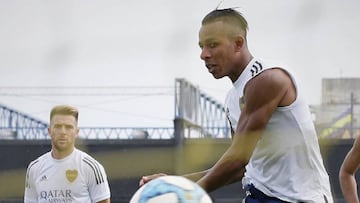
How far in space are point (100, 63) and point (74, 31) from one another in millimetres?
410

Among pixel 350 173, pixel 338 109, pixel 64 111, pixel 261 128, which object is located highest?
pixel 261 128

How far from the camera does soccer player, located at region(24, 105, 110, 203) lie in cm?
628

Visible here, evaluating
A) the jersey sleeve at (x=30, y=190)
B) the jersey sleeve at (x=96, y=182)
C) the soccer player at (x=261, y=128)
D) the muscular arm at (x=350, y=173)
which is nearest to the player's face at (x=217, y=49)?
the soccer player at (x=261, y=128)

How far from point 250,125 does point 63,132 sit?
3.28 metres

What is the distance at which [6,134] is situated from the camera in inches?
439

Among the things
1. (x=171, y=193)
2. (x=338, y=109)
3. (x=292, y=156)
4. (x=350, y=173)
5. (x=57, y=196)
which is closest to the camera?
(x=171, y=193)

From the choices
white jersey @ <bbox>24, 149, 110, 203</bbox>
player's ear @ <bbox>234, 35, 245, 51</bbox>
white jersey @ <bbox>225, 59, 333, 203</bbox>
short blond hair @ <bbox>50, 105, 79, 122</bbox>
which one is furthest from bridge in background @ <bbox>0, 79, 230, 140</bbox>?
white jersey @ <bbox>225, 59, 333, 203</bbox>

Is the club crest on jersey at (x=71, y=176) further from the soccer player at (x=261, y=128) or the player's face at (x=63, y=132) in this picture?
the soccer player at (x=261, y=128)

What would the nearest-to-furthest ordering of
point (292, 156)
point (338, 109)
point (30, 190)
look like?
point (292, 156)
point (30, 190)
point (338, 109)

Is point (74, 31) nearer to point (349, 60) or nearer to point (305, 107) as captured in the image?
point (349, 60)

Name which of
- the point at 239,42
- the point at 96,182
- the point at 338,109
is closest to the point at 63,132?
the point at 96,182

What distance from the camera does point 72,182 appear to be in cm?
631

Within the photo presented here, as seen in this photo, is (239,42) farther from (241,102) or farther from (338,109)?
(338,109)

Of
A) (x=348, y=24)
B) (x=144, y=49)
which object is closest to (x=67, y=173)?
(x=144, y=49)
